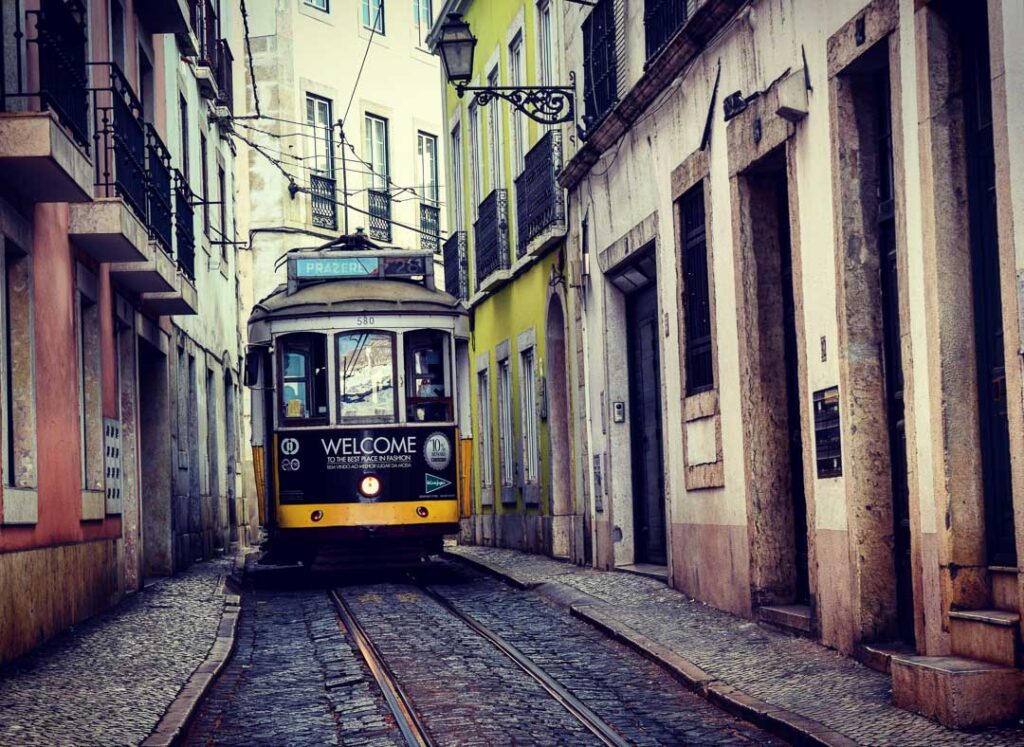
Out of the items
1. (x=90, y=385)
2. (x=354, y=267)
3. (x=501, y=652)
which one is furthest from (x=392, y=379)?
(x=501, y=652)

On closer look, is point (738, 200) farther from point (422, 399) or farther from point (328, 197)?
point (328, 197)

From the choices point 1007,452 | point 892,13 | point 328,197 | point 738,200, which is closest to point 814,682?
point 1007,452

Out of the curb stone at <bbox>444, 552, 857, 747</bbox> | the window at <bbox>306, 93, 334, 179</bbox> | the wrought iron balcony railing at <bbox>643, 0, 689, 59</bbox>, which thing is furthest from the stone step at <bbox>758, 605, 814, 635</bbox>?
the window at <bbox>306, 93, 334, 179</bbox>

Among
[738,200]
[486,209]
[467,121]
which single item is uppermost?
[467,121]

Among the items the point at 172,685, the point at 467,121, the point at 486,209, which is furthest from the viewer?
the point at 467,121

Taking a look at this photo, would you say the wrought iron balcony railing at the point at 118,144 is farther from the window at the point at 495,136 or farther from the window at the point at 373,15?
the window at the point at 373,15

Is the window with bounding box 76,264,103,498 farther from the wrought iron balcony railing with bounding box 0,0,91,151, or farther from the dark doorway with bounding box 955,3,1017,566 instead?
the dark doorway with bounding box 955,3,1017,566

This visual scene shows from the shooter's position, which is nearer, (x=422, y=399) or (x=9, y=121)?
(x=9, y=121)

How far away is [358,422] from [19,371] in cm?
552

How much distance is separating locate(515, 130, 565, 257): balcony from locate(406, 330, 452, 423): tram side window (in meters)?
2.60

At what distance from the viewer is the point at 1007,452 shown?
7922 millimetres

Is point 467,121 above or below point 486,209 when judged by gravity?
above

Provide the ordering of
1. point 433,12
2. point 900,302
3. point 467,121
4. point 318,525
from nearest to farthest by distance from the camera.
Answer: point 900,302 < point 318,525 < point 467,121 < point 433,12

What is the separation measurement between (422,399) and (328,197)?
56.0ft
